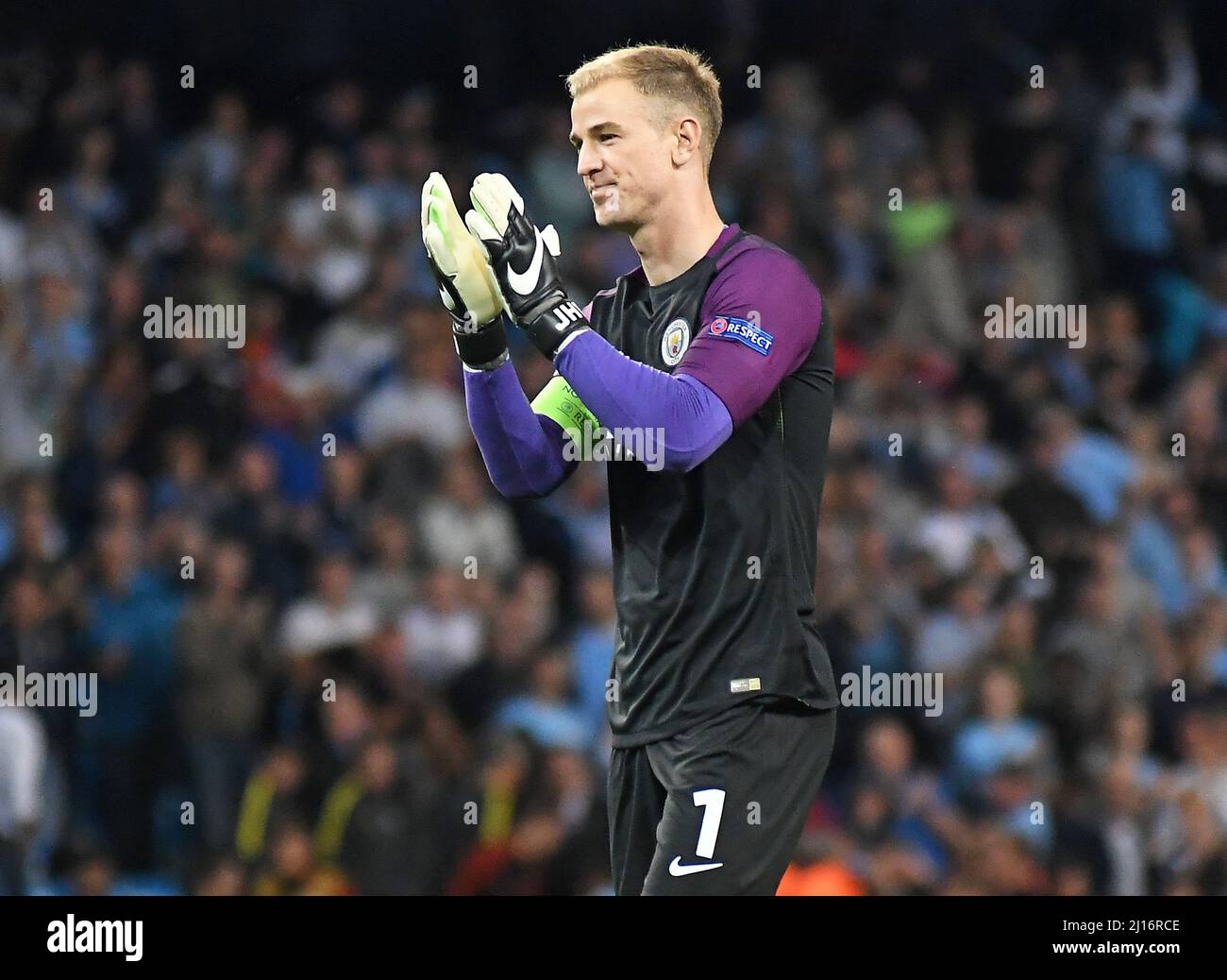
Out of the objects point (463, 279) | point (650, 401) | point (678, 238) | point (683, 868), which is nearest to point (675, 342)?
point (678, 238)

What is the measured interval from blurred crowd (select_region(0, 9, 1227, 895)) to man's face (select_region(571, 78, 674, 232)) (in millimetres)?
Answer: 3199

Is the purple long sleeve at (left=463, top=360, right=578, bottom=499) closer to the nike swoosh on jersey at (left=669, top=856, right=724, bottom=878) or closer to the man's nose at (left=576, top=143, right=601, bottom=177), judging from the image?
the man's nose at (left=576, top=143, right=601, bottom=177)

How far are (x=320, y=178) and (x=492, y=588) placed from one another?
7.60 ft

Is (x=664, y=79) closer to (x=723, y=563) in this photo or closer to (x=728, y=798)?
(x=723, y=563)

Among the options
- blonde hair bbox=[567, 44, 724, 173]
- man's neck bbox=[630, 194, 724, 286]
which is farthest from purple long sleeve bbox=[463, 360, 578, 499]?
blonde hair bbox=[567, 44, 724, 173]

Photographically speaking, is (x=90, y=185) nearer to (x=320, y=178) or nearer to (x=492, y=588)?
(x=320, y=178)

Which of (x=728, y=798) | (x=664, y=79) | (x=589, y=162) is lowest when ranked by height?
(x=728, y=798)

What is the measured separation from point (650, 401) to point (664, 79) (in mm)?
742

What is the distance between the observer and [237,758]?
266 inches

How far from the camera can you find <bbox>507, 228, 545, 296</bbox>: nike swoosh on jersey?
3348mm

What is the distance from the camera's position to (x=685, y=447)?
3.24 metres

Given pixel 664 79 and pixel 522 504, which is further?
pixel 522 504

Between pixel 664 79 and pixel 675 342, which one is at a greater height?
pixel 664 79

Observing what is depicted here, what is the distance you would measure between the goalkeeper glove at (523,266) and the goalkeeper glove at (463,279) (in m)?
0.05
